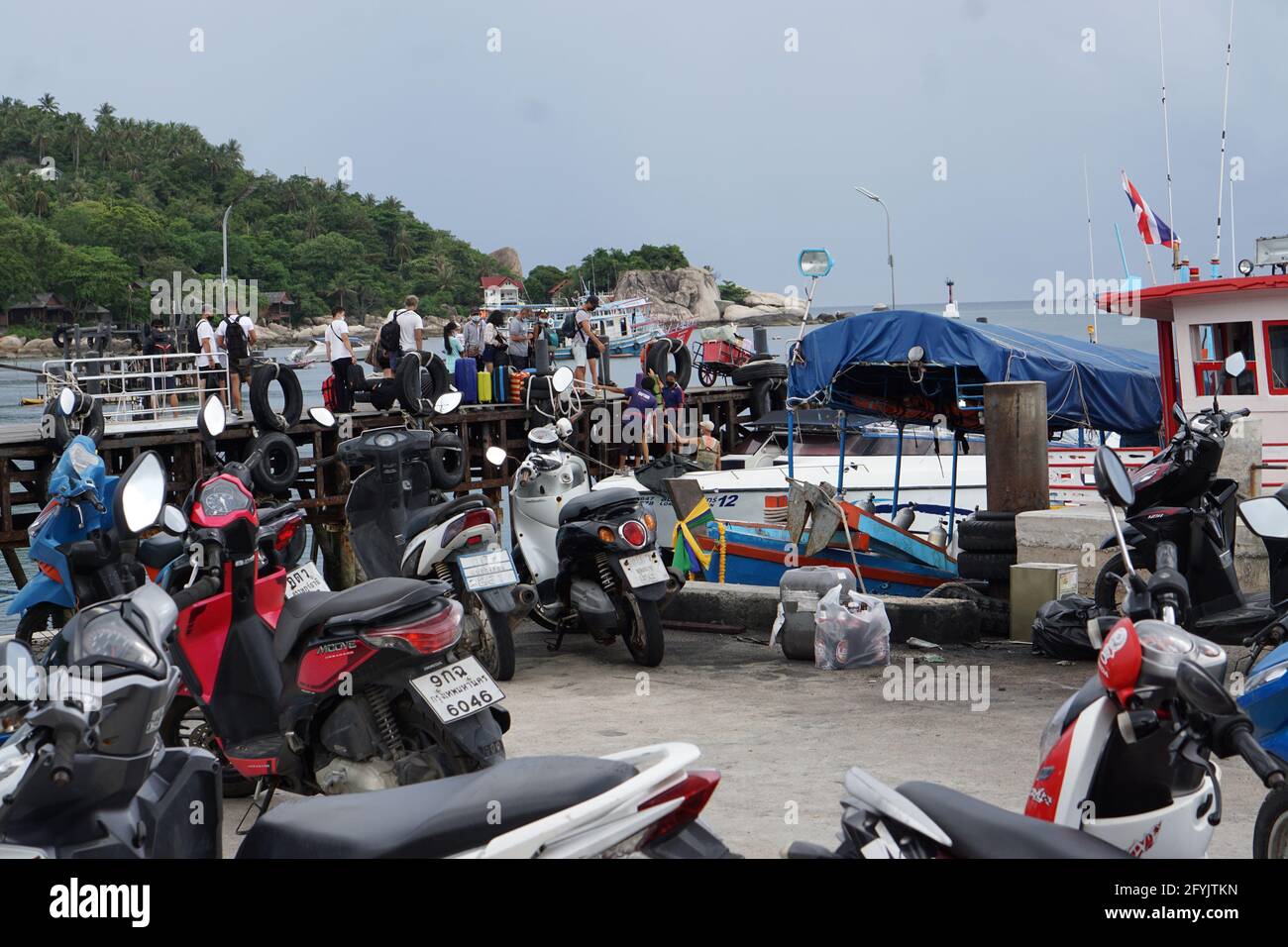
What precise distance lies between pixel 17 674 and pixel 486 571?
16.5 ft

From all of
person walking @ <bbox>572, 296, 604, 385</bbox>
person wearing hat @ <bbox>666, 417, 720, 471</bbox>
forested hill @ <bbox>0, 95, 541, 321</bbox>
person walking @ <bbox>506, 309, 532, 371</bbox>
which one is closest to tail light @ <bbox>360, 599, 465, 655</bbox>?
person wearing hat @ <bbox>666, 417, 720, 471</bbox>

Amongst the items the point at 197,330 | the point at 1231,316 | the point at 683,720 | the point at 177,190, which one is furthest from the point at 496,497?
the point at 177,190

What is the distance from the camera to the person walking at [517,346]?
81.6ft

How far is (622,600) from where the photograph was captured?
9320mm

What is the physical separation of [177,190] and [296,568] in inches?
3908

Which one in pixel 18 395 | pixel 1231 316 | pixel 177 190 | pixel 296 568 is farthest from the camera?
pixel 177 190

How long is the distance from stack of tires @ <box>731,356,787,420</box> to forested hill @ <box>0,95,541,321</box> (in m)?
43.0

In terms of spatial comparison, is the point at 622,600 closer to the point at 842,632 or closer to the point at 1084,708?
the point at 842,632

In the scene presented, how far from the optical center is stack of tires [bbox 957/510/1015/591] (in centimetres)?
1059

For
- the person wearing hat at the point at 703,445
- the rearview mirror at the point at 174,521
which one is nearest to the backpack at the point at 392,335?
the person wearing hat at the point at 703,445

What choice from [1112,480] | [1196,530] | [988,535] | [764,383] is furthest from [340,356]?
[1112,480]

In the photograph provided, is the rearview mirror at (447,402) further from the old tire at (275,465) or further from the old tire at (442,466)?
the old tire at (275,465)

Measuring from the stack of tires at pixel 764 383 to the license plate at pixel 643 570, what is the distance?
19.5 metres

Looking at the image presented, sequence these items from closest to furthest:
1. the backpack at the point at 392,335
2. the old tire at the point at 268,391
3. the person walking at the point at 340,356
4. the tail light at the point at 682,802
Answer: the tail light at the point at 682,802
the old tire at the point at 268,391
the person walking at the point at 340,356
the backpack at the point at 392,335
